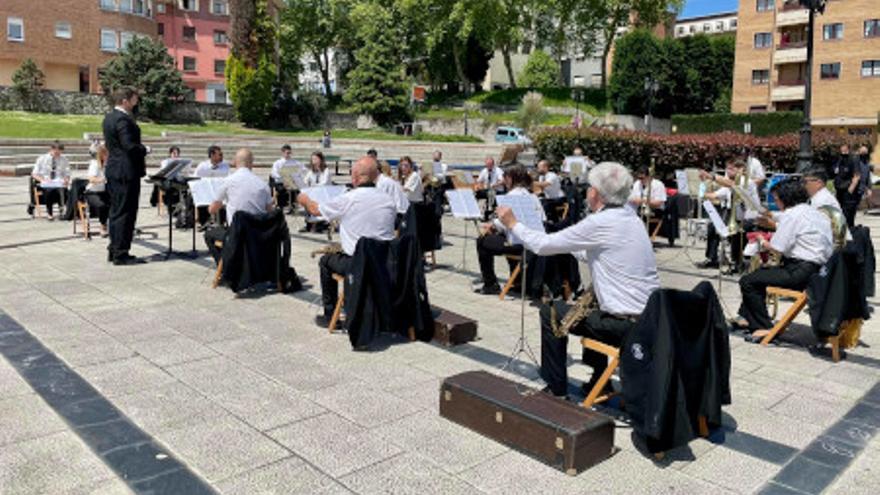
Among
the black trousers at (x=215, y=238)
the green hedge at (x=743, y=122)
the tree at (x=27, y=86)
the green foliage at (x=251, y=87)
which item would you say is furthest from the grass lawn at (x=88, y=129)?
the black trousers at (x=215, y=238)

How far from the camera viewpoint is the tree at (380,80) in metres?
44.7

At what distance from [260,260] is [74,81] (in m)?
46.9

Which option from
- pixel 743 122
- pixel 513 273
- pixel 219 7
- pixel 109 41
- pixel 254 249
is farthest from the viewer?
pixel 219 7

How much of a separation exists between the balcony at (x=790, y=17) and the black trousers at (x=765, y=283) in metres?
51.4

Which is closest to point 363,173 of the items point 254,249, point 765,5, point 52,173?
point 254,249

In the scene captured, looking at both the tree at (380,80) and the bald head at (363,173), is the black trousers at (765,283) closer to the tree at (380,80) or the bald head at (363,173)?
the bald head at (363,173)

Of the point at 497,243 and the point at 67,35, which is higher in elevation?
the point at 67,35

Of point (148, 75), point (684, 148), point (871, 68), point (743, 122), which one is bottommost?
point (684, 148)

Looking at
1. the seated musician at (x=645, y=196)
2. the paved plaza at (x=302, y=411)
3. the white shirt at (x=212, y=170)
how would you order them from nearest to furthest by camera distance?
1. the paved plaza at (x=302, y=411)
2. the seated musician at (x=645, y=196)
3. the white shirt at (x=212, y=170)

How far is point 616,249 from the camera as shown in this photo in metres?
4.34

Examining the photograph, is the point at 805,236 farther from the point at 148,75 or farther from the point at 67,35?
the point at 67,35

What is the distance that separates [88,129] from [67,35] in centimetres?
1862

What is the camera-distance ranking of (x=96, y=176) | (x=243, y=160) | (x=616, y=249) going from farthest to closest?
1. (x=96, y=176)
2. (x=243, y=160)
3. (x=616, y=249)

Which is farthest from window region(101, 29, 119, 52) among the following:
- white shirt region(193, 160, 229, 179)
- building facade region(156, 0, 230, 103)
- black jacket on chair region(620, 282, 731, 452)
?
black jacket on chair region(620, 282, 731, 452)
